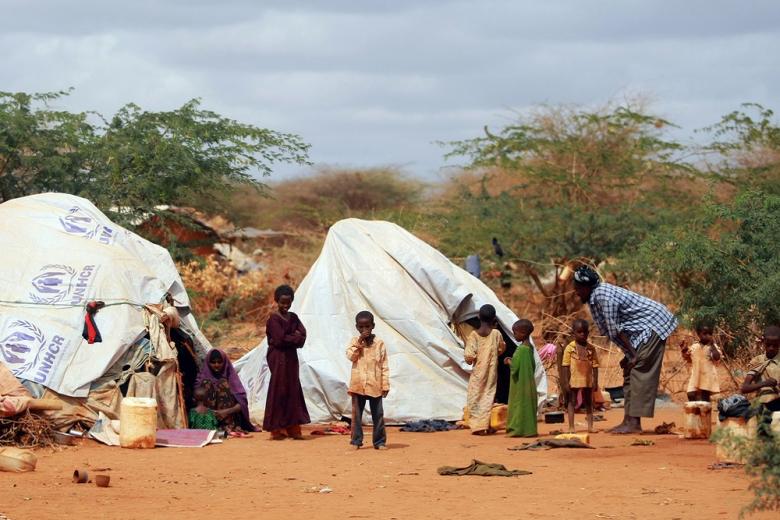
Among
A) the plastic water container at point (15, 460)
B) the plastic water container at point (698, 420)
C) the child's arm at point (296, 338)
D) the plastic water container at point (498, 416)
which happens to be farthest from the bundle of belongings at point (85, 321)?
the plastic water container at point (698, 420)

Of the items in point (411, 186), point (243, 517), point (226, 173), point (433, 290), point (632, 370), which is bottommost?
point (243, 517)

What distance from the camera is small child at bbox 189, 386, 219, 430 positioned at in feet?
35.8

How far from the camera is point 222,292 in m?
20.3

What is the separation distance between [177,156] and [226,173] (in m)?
0.81

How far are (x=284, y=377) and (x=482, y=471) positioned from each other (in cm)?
280

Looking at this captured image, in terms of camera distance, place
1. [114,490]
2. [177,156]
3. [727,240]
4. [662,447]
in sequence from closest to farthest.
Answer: [114,490] → [662,447] → [727,240] → [177,156]

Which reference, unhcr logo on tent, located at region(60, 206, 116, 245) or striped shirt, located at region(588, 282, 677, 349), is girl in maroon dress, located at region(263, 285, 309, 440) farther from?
striped shirt, located at region(588, 282, 677, 349)

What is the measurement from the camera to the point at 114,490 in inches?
309

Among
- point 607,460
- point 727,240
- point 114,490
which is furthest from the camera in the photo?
point 727,240

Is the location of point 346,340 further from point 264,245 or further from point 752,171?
point 264,245

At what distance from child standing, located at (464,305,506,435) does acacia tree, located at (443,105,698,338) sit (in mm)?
6997

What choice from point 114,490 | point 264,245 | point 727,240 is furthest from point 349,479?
point 264,245

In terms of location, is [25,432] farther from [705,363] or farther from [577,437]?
[705,363]

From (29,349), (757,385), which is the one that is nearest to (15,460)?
(29,349)
